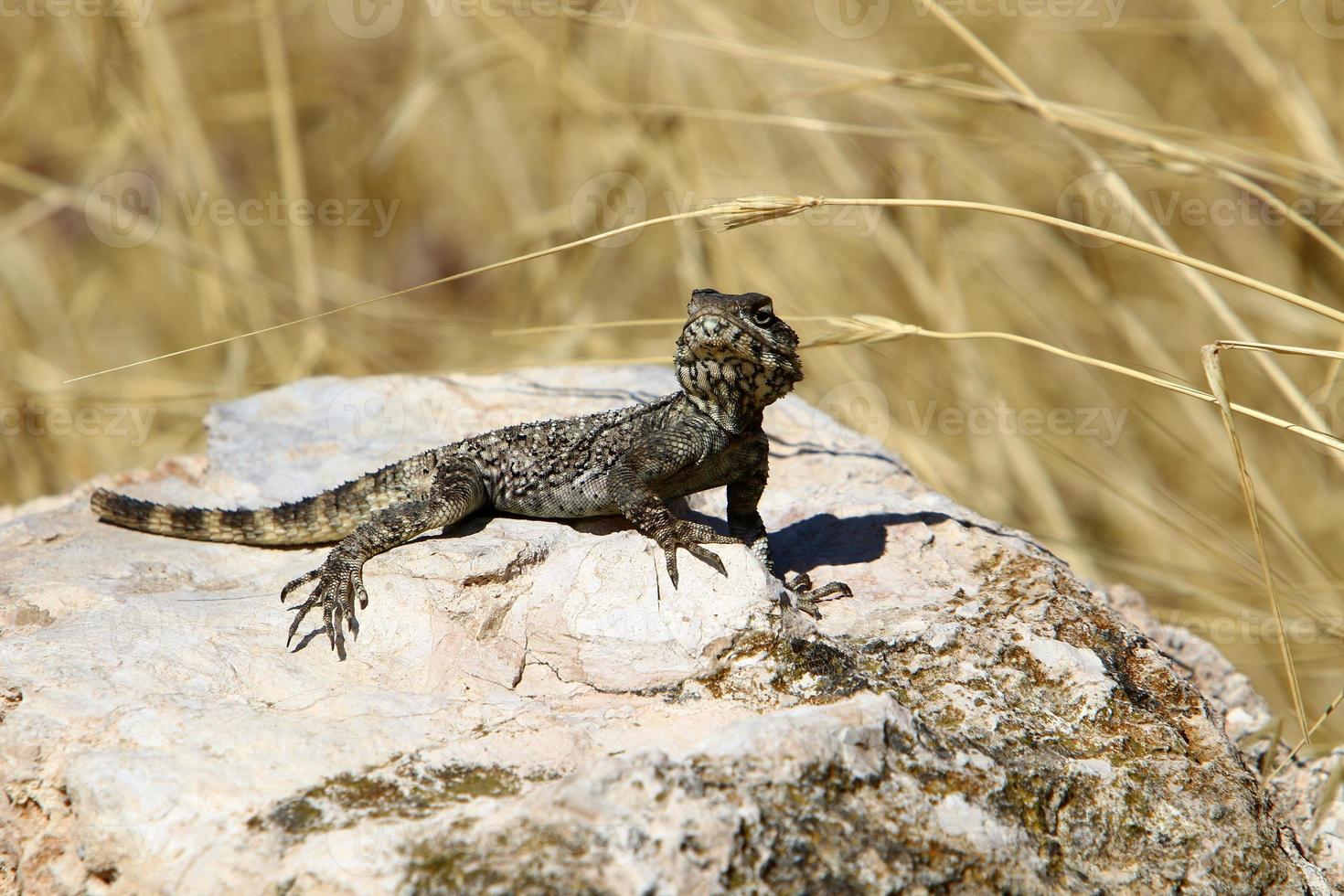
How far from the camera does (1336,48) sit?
7656mm

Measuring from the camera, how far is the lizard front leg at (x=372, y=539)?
3.99 metres

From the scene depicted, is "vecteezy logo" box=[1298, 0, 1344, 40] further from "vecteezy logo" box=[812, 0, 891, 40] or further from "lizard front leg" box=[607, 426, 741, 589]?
"lizard front leg" box=[607, 426, 741, 589]

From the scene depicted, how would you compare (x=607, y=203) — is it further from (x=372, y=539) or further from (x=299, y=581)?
(x=299, y=581)

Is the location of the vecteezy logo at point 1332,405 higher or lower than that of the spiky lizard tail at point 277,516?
lower

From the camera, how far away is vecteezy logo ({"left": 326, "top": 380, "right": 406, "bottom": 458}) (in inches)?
226

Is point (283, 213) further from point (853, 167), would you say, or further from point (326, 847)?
point (326, 847)

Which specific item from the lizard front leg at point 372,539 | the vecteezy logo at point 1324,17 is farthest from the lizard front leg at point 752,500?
the vecteezy logo at point 1324,17

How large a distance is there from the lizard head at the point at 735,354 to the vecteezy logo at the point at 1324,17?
567cm

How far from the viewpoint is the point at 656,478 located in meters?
4.56

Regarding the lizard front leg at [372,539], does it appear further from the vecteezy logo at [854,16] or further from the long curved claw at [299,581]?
the vecteezy logo at [854,16]
